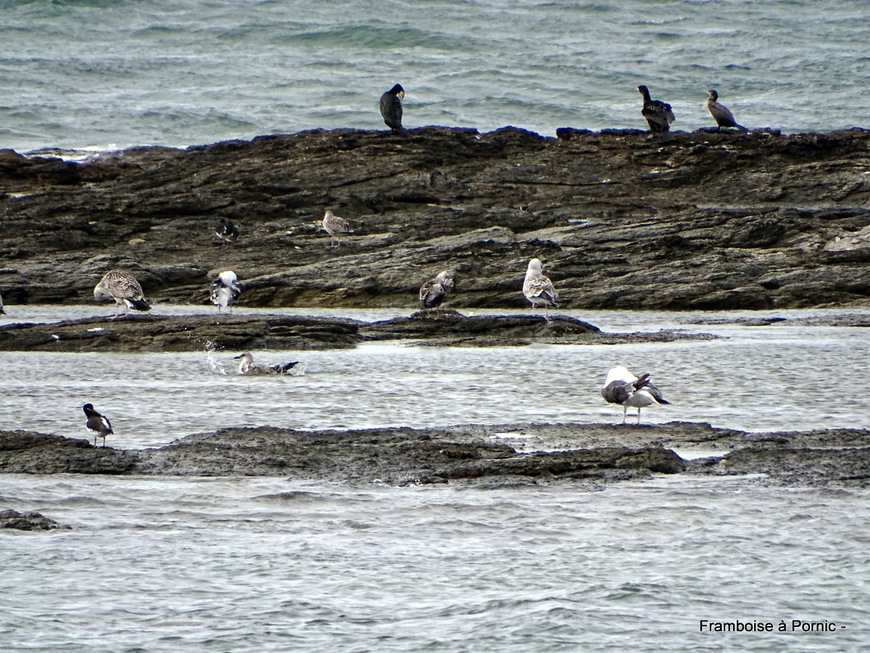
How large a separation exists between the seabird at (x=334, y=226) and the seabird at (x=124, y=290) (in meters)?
4.65

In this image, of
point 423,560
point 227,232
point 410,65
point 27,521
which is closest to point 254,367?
point 27,521

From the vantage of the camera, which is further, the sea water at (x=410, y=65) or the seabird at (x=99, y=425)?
the sea water at (x=410, y=65)

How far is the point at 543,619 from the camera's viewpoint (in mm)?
7133

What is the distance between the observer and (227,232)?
25.4m

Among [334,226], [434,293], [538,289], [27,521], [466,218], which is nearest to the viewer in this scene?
[27,521]

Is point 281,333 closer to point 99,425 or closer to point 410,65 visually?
point 99,425

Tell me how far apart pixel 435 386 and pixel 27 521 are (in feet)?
19.9

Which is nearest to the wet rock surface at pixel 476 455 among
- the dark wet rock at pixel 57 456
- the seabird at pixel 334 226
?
the dark wet rock at pixel 57 456

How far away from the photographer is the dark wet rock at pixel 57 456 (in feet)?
33.4

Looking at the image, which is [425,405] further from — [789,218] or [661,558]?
[789,218]

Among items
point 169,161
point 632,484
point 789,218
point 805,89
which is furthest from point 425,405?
point 805,89

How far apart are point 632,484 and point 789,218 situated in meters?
16.0

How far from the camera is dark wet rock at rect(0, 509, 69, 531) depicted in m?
8.59

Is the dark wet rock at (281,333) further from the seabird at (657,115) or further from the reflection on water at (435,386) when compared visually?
the seabird at (657,115)
